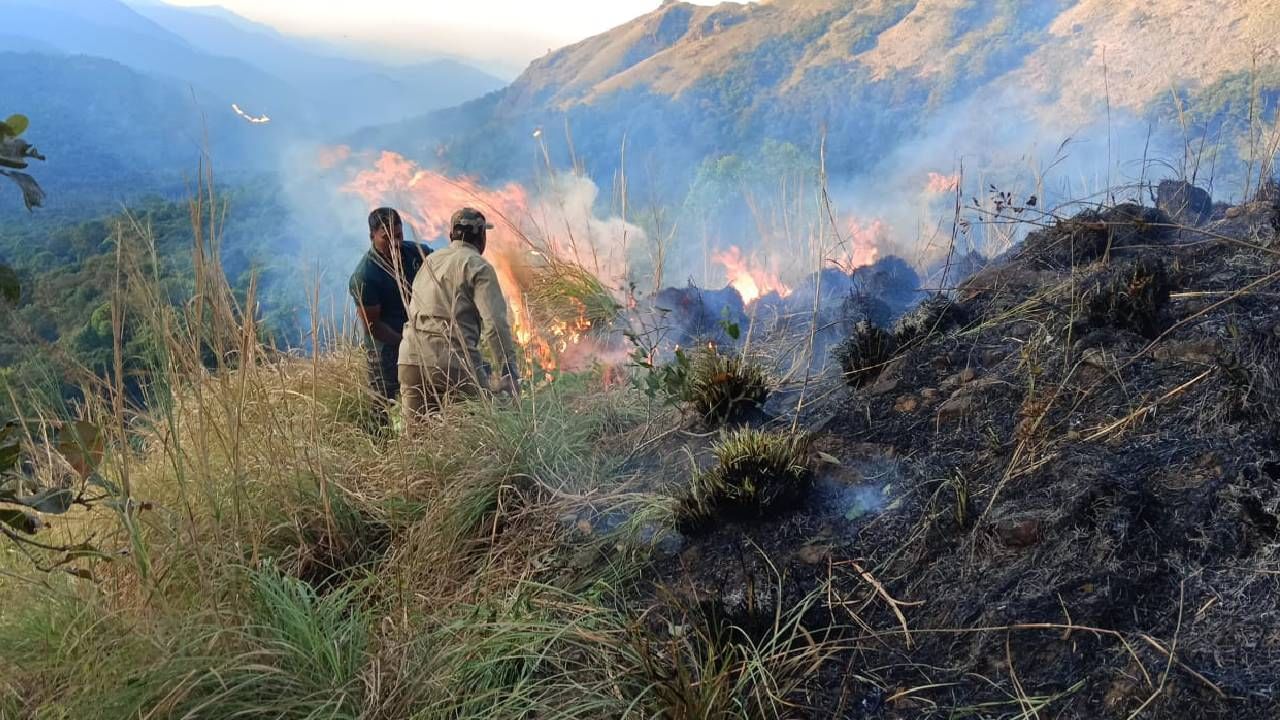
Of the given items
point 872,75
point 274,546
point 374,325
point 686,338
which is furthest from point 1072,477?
point 872,75

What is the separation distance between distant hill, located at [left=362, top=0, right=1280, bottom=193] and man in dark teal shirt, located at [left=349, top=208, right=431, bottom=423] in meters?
14.0

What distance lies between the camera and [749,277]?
30.5ft

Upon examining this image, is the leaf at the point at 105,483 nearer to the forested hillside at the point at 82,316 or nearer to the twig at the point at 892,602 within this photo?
the forested hillside at the point at 82,316

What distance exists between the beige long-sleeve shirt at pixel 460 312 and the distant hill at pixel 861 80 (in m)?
14.5

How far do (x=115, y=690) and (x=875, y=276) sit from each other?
5.11m

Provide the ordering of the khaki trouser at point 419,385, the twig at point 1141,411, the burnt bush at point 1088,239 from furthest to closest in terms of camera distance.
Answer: the khaki trouser at point 419,385 < the burnt bush at point 1088,239 < the twig at point 1141,411

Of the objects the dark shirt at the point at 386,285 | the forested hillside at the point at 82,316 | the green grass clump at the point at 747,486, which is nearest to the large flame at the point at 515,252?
the dark shirt at the point at 386,285

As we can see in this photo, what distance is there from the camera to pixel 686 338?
19.1 feet

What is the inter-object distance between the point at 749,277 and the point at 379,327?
494 cm

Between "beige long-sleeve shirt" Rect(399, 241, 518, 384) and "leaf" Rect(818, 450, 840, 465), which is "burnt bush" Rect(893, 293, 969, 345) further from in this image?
"beige long-sleeve shirt" Rect(399, 241, 518, 384)

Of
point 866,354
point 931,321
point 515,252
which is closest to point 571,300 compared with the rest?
point 515,252

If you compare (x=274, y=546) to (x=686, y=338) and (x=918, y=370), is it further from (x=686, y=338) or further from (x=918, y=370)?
(x=686, y=338)

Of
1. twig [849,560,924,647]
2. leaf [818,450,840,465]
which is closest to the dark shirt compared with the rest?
leaf [818,450,840,465]

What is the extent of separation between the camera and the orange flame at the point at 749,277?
8184 millimetres
